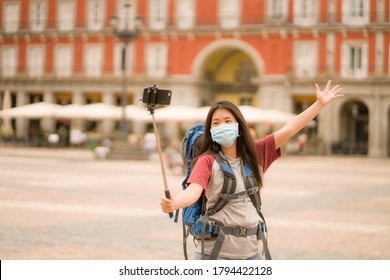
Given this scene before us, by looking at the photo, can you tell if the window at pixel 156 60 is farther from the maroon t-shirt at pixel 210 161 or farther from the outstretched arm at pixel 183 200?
the outstretched arm at pixel 183 200

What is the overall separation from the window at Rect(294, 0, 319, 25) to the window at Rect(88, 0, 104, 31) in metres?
10.1

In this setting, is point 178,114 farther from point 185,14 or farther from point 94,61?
point 185,14

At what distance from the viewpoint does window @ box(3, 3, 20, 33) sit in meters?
12.4

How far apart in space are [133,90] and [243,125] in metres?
36.6

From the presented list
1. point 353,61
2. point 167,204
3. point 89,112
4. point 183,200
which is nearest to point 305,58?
point 353,61

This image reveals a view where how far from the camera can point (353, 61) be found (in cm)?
3581

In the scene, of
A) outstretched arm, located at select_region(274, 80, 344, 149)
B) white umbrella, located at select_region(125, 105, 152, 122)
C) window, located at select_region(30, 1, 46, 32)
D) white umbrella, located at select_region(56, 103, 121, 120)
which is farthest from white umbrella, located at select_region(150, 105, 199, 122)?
outstretched arm, located at select_region(274, 80, 344, 149)

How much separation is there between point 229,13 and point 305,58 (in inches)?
192

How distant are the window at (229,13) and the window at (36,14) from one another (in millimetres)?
20559

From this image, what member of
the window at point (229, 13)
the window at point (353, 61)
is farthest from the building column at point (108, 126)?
the window at point (353, 61)

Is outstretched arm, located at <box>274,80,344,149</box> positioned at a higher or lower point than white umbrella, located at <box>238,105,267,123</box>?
higher

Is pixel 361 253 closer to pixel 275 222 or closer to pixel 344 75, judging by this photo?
pixel 275 222

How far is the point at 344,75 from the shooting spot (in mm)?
35844

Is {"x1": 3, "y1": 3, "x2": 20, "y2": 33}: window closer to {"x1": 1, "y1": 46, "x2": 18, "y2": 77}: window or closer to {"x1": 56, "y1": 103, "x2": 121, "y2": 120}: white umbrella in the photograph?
{"x1": 1, "y1": 46, "x2": 18, "y2": 77}: window
